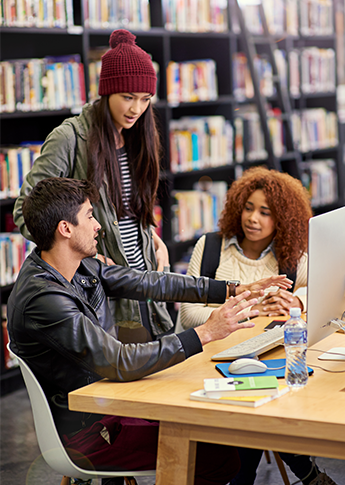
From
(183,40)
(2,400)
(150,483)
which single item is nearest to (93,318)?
(150,483)

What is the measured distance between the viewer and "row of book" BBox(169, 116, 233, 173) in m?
4.15

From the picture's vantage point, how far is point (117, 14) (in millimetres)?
3703

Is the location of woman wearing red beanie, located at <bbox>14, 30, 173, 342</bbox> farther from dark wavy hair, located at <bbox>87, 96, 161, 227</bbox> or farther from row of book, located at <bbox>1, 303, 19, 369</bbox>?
row of book, located at <bbox>1, 303, 19, 369</bbox>

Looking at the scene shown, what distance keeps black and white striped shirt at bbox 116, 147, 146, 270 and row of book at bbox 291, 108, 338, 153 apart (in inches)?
135

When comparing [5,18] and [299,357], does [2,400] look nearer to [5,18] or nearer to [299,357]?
[5,18]

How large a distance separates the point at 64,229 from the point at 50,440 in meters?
0.54

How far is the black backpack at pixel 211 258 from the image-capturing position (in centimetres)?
246

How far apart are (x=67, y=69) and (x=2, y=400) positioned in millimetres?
1832

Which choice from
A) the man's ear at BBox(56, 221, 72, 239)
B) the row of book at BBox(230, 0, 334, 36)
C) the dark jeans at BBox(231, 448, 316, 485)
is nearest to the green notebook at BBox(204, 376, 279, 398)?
the man's ear at BBox(56, 221, 72, 239)

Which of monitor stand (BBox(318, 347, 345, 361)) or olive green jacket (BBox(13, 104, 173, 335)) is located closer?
monitor stand (BBox(318, 347, 345, 361))

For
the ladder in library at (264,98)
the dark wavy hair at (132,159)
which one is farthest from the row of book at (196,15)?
the dark wavy hair at (132,159)

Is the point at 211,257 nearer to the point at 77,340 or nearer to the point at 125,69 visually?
the point at 125,69

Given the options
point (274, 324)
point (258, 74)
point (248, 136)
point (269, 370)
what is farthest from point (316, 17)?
point (269, 370)

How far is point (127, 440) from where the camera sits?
5.30ft
